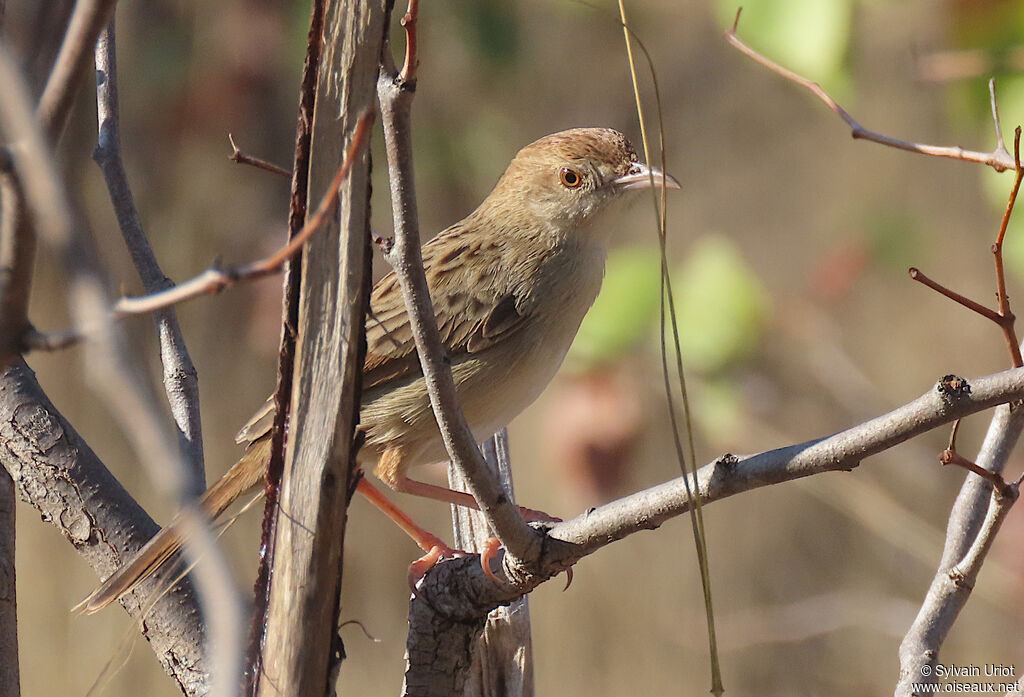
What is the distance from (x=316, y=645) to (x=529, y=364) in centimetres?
163

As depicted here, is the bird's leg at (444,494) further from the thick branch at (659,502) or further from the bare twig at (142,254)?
the bare twig at (142,254)

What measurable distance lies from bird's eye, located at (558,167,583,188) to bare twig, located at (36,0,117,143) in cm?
255

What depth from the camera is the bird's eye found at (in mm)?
3703

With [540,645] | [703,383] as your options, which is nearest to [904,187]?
[540,645]

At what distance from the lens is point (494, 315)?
3.35 m

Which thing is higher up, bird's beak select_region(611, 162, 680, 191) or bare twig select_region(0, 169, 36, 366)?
bird's beak select_region(611, 162, 680, 191)

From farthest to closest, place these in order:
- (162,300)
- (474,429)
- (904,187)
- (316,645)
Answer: (904,187) → (474,429) → (316,645) → (162,300)

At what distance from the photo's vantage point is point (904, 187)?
9.10 m

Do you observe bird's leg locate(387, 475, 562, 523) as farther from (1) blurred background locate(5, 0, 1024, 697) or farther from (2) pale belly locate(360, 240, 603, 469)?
(1) blurred background locate(5, 0, 1024, 697)

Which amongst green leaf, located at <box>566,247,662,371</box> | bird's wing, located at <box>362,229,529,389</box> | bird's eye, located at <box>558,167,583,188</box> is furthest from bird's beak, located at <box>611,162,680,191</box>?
bird's wing, located at <box>362,229,529,389</box>

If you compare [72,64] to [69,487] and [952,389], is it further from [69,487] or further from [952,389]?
[69,487]

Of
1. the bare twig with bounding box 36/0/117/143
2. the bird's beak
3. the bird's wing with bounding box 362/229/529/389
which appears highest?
the bird's beak

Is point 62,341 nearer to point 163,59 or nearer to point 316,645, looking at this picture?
point 316,645

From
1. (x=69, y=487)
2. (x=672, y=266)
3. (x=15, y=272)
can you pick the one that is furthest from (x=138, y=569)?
(x=672, y=266)
